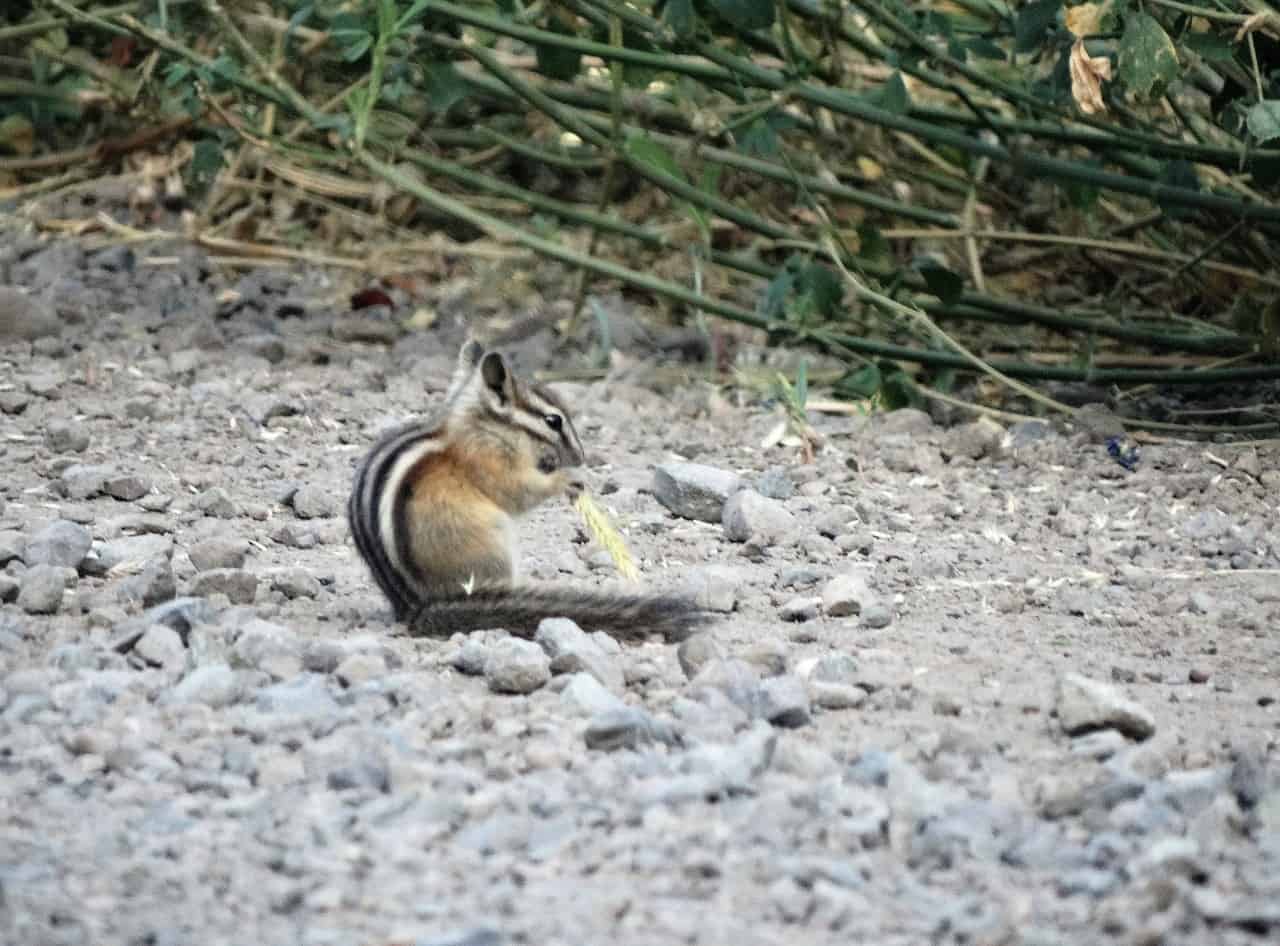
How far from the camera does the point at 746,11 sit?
18.5 ft

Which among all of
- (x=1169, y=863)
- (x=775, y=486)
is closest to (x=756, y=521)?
(x=775, y=486)

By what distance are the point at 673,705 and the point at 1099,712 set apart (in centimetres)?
68

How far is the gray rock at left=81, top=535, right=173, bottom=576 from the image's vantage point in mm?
4566

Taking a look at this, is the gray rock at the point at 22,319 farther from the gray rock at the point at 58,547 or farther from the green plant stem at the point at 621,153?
the gray rock at the point at 58,547

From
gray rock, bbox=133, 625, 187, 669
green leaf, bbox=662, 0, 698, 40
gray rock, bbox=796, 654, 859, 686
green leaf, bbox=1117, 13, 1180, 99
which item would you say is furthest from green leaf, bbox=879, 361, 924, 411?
gray rock, bbox=133, 625, 187, 669

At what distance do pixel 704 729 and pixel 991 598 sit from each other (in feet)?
4.20

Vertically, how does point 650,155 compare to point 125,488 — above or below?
above

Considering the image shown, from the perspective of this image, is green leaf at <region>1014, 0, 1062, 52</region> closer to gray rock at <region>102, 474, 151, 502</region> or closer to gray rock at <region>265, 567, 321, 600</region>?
gray rock at <region>265, 567, 321, 600</region>

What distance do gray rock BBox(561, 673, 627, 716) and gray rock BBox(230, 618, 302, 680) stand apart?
0.47m

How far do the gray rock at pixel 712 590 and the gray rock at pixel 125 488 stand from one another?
4.72 ft

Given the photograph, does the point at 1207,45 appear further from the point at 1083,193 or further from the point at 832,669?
the point at 832,669

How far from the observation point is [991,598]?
4.62 m

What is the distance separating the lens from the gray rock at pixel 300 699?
3.56 m

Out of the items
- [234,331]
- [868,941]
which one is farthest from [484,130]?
[868,941]
